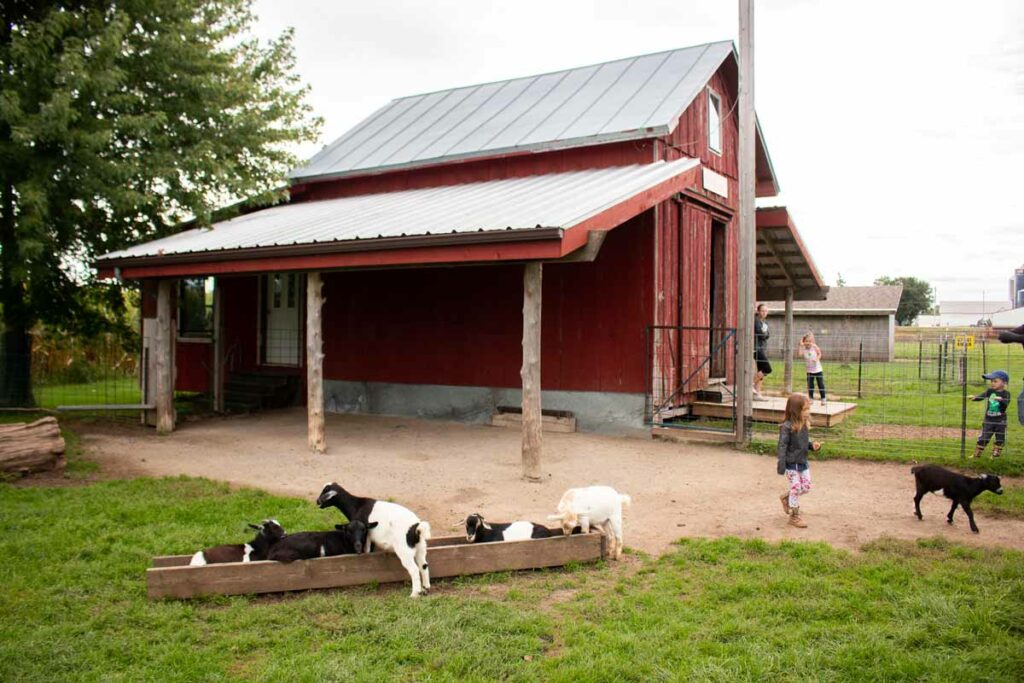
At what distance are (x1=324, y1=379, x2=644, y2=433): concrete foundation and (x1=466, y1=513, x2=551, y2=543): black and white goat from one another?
6.10 metres

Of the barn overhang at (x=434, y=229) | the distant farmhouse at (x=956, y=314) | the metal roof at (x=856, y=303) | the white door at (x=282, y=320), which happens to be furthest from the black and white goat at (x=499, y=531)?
the distant farmhouse at (x=956, y=314)

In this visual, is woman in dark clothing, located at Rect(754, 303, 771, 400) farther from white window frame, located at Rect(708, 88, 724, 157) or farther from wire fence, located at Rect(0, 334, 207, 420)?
wire fence, located at Rect(0, 334, 207, 420)

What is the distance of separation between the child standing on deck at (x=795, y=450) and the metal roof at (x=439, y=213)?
2984 mm

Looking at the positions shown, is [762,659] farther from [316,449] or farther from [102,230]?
[102,230]

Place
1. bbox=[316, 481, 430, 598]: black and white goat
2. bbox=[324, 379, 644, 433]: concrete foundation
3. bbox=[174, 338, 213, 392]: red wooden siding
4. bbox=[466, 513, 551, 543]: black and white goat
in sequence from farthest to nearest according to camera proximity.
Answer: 1. bbox=[174, 338, 213, 392]: red wooden siding
2. bbox=[324, 379, 644, 433]: concrete foundation
3. bbox=[466, 513, 551, 543]: black and white goat
4. bbox=[316, 481, 430, 598]: black and white goat

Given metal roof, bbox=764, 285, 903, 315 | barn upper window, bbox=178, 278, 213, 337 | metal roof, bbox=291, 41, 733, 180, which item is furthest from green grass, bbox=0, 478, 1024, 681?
metal roof, bbox=764, 285, 903, 315

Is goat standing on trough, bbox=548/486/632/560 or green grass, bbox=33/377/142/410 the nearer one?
goat standing on trough, bbox=548/486/632/560

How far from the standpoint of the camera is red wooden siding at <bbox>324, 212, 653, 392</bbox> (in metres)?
11.8

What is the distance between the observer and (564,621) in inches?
183

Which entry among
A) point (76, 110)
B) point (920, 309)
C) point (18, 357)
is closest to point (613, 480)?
point (76, 110)

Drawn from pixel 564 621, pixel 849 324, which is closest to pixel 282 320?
pixel 564 621

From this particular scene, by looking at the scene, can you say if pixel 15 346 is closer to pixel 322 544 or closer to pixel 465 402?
pixel 465 402

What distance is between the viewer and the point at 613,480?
28.8 ft

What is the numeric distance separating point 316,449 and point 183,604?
5524mm
